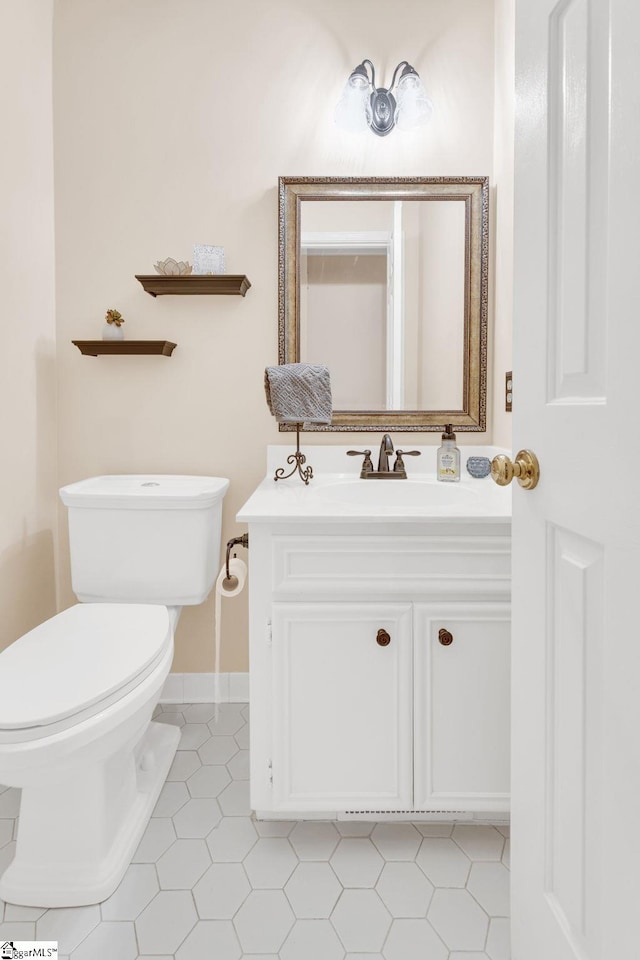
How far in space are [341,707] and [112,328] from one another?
1334 millimetres

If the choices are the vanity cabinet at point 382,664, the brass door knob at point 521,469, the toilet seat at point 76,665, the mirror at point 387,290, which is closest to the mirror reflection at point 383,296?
the mirror at point 387,290

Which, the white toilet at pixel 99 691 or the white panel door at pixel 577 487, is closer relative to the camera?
the white panel door at pixel 577 487

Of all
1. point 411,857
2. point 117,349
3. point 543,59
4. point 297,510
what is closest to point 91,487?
point 117,349

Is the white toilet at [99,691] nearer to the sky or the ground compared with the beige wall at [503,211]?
nearer to the ground

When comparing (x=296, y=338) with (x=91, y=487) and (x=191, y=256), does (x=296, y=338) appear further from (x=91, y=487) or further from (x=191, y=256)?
(x=91, y=487)

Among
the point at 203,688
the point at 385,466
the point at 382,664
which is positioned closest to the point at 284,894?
the point at 382,664

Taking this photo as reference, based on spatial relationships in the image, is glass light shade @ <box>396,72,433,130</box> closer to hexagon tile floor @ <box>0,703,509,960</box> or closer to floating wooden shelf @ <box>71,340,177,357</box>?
floating wooden shelf @ <box>71,340,177,357</box>

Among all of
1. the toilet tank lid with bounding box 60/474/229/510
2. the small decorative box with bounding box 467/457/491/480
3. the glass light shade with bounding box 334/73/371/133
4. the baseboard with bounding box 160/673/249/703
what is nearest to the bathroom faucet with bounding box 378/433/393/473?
the small decorative box with bounding box 467/457/491/480

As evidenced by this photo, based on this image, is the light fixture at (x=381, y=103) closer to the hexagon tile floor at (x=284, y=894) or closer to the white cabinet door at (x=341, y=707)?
the white cabinet door at (x=341, y=707)

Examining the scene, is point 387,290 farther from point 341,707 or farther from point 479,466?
point 341,707

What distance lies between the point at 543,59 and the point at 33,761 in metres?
1.38

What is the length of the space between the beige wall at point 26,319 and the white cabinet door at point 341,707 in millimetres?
960

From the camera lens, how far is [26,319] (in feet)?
5.84

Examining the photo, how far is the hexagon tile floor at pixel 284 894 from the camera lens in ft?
3.63
